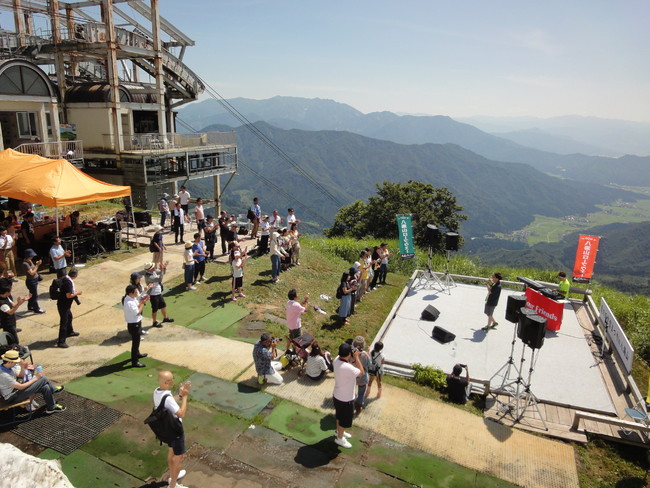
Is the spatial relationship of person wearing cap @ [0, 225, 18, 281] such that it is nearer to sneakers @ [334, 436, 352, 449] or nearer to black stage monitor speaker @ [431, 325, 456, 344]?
sneakers @ [334, 436, 352, 449]

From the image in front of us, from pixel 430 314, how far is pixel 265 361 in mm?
7149

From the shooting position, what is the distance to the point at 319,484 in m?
5.96

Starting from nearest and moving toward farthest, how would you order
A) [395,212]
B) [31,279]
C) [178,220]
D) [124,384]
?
[124,384] < [31,279] < [178,220] < [395,212]

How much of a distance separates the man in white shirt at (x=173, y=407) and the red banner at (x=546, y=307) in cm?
1031

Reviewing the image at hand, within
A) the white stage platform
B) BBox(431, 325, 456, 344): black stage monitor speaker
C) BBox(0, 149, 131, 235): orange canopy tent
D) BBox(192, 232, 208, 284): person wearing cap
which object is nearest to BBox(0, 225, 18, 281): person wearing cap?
BBox(0, 149, 131, 235): orange canopy tent

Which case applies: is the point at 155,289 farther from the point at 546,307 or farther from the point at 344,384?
the point at 546,307

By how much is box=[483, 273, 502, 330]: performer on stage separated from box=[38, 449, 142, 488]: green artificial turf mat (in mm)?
10108

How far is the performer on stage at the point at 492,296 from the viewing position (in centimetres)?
1237

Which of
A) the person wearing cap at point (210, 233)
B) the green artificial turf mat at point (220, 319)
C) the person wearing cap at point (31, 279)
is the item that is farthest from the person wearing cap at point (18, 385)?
the person wearing cap at point (210, 233)

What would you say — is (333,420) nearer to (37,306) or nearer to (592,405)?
(592,405)

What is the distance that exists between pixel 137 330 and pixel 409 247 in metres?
11.6

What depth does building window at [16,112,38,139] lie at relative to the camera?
2509 cm

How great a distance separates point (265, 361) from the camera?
26.8 feet

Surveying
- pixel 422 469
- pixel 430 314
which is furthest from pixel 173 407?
pixel 430 314
